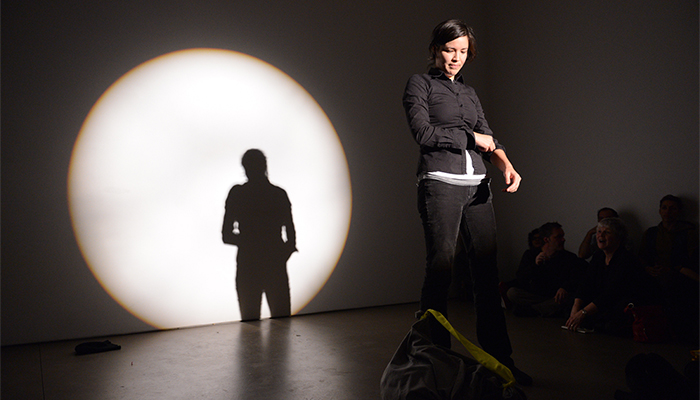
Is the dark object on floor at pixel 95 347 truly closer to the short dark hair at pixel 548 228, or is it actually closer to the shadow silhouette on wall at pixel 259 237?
the shadow silhouette on wall at pixel 259 237

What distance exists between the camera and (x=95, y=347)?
9.65 feet

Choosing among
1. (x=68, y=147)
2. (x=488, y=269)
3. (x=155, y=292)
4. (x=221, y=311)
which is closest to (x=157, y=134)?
(x=68, y=147)

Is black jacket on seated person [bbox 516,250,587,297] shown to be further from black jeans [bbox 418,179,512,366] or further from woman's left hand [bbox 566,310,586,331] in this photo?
black jeans [bbox 418,179,512,366]

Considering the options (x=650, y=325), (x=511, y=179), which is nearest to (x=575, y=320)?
(x=650, y=325)

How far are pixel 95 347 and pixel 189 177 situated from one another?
1254 mm

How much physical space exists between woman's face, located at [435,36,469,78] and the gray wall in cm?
208

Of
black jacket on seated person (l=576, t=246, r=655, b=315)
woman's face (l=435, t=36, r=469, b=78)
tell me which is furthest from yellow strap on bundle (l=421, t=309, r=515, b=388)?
black jacket on seated person (l=576, t=246, r=655, b=315)

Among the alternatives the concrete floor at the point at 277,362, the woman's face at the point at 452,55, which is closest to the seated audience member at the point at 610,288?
the concrete floor at the point at 277,362

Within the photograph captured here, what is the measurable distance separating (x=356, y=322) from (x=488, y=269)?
1.73 metres

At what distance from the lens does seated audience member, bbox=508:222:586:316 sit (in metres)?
3.51

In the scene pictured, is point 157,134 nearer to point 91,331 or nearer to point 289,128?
point 289,128

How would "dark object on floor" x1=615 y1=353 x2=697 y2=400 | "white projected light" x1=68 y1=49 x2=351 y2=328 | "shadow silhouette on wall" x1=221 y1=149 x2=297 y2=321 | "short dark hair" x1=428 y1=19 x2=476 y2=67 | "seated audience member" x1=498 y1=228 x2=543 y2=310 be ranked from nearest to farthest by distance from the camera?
1. "dark object on floor" x1=615 y1=353 x2=697 y2=400
2. "short dark hair" x1=428 y1=19 x2=476 y2=67
3. "white projected light" x1=68 y1=49 x2=351 y2=328
4. "shadow silhouette on wall" x1=221 y1=149 x2=297 y2=321
5. "seated audience member" x1=498 y1=228 x2=543 y2=310

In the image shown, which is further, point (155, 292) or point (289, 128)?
point (289, 128)

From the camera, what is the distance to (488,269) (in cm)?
204
